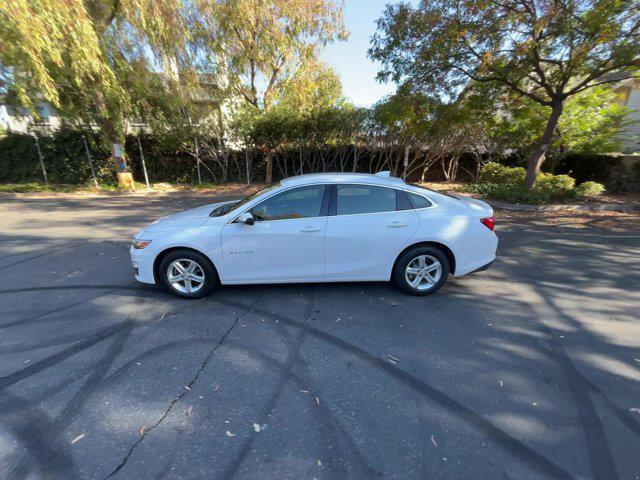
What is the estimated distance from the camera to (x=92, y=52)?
34.1 feet

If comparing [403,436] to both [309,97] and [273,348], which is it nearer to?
[273,348]

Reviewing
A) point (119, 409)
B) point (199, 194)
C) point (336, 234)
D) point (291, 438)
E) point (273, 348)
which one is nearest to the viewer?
point (291, 438)

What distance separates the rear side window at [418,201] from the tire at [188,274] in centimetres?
261

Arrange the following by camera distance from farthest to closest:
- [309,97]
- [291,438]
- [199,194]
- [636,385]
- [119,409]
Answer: [309,97]
[199,194]
[636,385]
[119,409]
[291,438]

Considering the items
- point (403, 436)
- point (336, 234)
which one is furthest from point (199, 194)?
point (403, 436)

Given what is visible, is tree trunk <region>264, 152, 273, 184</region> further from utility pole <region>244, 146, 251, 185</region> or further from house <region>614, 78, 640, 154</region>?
house <region>614, 78, 640, 154</region>

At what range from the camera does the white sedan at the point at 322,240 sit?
12.8 ft

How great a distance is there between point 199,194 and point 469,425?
13.3 meters

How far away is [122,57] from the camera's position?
463 inches

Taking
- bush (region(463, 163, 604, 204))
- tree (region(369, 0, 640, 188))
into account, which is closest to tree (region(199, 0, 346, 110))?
tree (region(369, 0, 640, 188))

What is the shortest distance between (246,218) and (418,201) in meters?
2.16

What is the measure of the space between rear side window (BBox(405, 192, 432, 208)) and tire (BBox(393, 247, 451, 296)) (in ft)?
1.79

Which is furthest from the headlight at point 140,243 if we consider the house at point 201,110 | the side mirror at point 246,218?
the house at point 201,110

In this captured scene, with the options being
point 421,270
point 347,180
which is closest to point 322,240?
point 347,180
